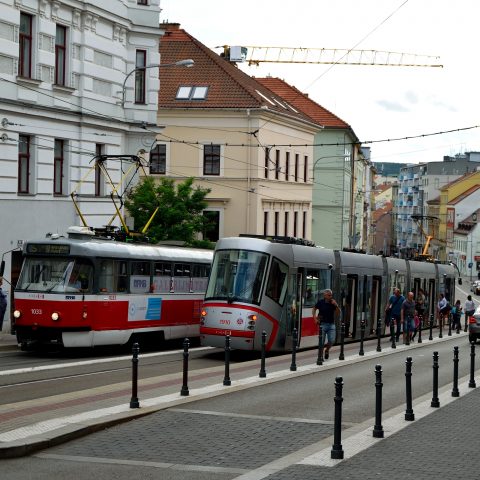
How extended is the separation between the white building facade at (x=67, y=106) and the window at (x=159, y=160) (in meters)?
19.7

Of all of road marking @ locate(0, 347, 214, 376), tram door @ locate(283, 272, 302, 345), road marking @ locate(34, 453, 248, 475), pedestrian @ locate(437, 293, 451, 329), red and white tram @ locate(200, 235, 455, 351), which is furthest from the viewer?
pedestrian @ locate(437, 293, 451, 329)

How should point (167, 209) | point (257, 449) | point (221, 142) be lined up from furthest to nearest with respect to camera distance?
point (221, 142)
point (167, 209)
point (257, 449)

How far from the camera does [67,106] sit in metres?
34.9

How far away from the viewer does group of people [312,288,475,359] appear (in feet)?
81.1

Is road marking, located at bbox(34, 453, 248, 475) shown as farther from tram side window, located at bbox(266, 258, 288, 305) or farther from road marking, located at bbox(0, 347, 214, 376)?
tram side window, located at bbox(266, 258, 288, 305)

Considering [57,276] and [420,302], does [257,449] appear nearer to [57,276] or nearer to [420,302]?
[57,276]

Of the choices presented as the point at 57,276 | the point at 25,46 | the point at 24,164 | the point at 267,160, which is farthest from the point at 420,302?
A: the point at 267,160

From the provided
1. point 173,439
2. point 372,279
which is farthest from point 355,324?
point 173,439

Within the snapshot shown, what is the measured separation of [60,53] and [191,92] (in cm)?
2734

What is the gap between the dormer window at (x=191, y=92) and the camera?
61.2 metres

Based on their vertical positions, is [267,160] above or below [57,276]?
above

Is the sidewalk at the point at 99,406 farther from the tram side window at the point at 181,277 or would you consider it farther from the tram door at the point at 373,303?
the tram door at the point at 373,303

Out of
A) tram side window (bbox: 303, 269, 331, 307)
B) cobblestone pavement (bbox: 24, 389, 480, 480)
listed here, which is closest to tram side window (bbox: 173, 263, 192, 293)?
tram side window (bbox: 303, 269, 331, 307)

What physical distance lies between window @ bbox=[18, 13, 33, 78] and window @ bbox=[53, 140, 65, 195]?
312cm
